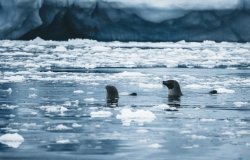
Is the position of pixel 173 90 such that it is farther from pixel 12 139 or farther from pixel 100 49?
pixel 100 49

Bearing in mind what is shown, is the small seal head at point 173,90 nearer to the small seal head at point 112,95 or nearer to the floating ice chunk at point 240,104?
the small seal head at point 112,95

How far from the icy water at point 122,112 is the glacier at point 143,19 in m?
8.18

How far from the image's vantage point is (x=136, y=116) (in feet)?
30.8

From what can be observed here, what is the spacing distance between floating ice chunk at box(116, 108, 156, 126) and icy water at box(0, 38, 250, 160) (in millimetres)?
12

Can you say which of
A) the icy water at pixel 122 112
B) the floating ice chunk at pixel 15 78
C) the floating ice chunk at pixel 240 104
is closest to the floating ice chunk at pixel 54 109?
the icy water at pixel 122 112

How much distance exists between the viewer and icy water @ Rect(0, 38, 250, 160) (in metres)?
7.06

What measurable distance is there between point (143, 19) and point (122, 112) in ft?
66.7

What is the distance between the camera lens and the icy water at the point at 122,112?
7.06 metres

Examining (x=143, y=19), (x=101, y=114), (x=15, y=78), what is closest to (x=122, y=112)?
(x=101, y=114)

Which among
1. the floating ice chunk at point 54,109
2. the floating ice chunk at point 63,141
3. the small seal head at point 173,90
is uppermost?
the small seal head at point 173,90

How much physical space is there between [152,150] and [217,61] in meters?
16.1

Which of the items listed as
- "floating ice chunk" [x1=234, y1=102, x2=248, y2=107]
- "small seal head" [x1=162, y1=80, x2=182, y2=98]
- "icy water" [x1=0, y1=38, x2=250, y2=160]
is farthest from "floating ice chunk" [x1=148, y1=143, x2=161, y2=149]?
"small seal head" [x1=162, y1=80, x2=182, y2=98]

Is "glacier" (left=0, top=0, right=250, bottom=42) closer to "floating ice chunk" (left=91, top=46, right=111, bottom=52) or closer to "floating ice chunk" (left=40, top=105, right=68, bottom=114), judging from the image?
"floating ice chunk" (left=91, top=46, right=111, bottom=52)

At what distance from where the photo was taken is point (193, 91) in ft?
44.1
